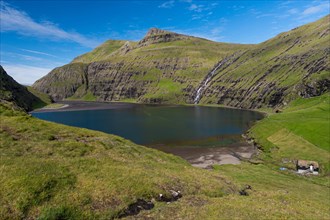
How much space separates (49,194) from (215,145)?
341ft

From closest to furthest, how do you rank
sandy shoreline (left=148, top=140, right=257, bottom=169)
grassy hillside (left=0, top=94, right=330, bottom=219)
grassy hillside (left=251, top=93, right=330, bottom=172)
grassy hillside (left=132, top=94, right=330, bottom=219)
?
1. grassy hillside (left=0, top=94, right=330, bottom=219)
2. grassy hillside (left=132, top=94, right=330, bottom=219)
3. grassy hillside (left=251, top=93, right=330, bottom=172)
4. sandy shoreline (left=148, top=140, right=257, bottom=169)

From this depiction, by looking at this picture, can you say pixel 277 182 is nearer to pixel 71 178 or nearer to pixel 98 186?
pixel 98 186

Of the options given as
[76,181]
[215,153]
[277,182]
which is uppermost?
[76,181]

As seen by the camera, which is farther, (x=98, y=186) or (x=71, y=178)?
(x=71, y=178)

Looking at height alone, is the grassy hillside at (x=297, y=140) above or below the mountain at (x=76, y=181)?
below

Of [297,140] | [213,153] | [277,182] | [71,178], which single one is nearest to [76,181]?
[71,178]

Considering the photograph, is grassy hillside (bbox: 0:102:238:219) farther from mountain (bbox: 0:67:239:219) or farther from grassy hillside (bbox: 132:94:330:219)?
grassy hillside (bbox: 132:94:330:219)

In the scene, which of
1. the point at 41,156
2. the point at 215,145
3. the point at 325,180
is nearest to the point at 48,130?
the point at 41,156

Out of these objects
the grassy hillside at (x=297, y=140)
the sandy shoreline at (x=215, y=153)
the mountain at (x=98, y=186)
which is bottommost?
the sandy shoreline at (x=215, y=153)

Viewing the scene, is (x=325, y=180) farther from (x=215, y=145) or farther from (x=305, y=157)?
(x=215, y=145)

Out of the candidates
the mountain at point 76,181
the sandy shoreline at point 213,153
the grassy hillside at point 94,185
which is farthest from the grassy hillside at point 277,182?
the sandy shoreline at point 213,153

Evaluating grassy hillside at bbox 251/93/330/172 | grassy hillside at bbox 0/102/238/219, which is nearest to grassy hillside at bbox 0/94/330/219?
grassy hillside at bbox 0/102/238/219

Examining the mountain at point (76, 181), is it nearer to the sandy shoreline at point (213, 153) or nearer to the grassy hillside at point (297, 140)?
the sandy shoreline at point (213, 153)

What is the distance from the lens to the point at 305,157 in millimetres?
83938
